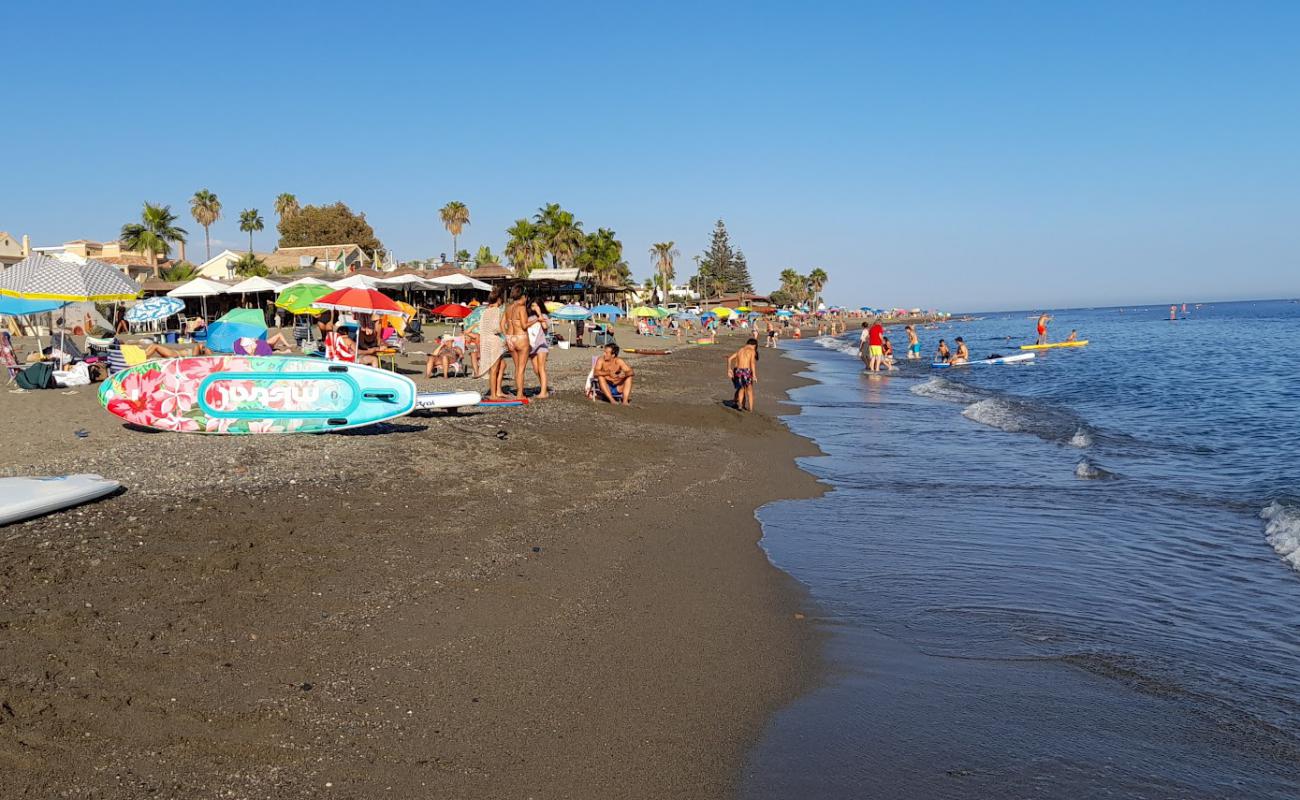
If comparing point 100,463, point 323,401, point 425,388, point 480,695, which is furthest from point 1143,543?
point 425,388

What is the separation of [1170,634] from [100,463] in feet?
27.8

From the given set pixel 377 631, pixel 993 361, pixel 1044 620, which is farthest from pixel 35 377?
pixel 993 361

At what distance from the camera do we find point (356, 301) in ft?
52.0

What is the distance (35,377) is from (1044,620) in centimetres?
1485

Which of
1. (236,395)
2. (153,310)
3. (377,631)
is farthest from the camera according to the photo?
(153,310)

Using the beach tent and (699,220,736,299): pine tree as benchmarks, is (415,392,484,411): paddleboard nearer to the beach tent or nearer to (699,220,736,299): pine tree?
the beach tent

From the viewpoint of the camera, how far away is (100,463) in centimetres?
759

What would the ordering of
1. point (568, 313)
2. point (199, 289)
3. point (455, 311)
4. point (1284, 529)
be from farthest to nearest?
point (199, 289) → point (568, 313) → point (455, 311) → point (1284, 529)

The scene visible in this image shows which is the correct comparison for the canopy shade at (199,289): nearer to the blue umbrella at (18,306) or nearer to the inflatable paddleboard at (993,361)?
the blue umbrella at (18,306)

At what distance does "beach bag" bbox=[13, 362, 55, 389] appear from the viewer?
13617mm

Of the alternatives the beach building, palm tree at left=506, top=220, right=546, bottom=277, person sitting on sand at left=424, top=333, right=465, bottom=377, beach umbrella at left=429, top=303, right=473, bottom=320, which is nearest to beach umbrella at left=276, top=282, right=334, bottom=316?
person sitting on sand at left=424, top=333, right=465, bottom=377

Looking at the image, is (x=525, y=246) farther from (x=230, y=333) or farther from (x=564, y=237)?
(x=230, y=333)

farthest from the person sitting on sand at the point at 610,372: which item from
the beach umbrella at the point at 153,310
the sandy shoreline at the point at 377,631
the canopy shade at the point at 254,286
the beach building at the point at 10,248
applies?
the beach building at the point at 10,248

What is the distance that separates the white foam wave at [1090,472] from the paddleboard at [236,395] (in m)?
8.91
